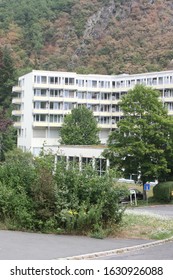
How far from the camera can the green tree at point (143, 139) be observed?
5284 cm

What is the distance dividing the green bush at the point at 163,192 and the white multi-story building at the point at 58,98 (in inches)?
1528

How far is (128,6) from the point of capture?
534 ft

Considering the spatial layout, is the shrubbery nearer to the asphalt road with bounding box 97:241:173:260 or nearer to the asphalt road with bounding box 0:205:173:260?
the asphalt road with bounding box 0:205:173:260

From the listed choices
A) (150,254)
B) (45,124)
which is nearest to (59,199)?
(150,254)

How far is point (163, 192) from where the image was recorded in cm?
5388

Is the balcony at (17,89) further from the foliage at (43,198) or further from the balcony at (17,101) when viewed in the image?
the foliage at (43,198)

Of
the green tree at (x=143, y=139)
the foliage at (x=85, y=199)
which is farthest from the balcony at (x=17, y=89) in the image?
the foliage at (x=85, y=199)

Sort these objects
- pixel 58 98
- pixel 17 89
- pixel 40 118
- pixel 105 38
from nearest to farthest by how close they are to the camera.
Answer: pixel 40 118 → pixel 58 98 → pixel 17 89 → pixel 105 38

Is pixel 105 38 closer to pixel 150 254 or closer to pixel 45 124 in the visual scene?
pixel 45 124

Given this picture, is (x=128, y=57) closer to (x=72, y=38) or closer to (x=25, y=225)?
(x=72, y=38)

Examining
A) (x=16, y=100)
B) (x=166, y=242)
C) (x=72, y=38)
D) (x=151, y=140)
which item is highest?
(x=72, y=38)

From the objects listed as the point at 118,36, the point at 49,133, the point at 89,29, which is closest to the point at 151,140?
the point at 49,133

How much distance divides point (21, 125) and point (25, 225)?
243ft

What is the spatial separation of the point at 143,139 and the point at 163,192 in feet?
16.8
